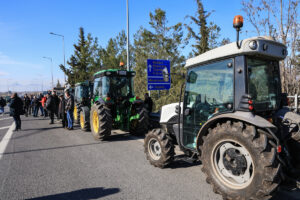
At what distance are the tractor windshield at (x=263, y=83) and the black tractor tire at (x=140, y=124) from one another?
4549 mm

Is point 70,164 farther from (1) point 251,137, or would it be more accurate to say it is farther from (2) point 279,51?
(2) point 279,51

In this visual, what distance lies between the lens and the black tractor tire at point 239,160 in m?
2.45

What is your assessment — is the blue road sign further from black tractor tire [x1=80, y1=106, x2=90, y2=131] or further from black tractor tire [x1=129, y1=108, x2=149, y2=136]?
black tractor tire [x1=80, y1=106, x2=90, y2=131]

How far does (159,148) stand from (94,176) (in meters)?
1.40

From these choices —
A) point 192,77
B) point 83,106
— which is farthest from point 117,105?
point 192,77

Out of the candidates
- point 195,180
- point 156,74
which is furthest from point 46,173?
point 156,74

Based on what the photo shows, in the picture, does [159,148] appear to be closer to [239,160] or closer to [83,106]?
[239,160]

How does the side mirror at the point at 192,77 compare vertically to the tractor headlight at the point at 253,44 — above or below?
below

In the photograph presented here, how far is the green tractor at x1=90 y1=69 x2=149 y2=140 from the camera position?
719 centimetres

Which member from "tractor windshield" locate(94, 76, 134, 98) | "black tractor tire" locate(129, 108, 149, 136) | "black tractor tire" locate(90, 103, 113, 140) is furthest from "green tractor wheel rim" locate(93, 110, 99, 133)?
"black tractor tire" locate(129, 108, 149, 136)

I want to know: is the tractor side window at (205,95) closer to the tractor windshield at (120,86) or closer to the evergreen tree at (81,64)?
the tractor windshield at (120,86)

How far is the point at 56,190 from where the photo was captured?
348 centimetres

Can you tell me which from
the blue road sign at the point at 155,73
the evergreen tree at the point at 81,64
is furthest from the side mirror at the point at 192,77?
the evergreen tree at the point at 81,64

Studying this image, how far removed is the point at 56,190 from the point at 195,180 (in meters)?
2.36
